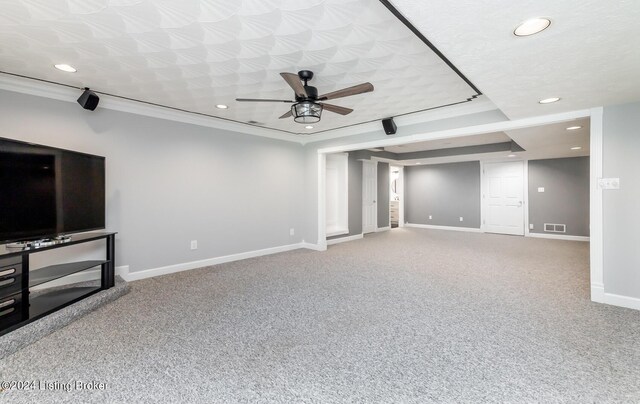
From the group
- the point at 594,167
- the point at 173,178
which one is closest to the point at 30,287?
the point at 173,178

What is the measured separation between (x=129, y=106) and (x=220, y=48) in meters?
2.35

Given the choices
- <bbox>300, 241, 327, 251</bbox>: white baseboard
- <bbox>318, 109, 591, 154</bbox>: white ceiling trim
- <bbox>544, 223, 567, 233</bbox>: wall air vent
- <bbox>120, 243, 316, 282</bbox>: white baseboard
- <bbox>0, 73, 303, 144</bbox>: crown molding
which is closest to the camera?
<bbox>0, 73, 303, 144</bbox>: crown molding

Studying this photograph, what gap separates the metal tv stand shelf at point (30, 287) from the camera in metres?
2.27

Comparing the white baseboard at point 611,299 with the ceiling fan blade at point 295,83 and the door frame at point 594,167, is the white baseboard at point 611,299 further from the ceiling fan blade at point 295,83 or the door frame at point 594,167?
the ceiling fan blade at point 295,83

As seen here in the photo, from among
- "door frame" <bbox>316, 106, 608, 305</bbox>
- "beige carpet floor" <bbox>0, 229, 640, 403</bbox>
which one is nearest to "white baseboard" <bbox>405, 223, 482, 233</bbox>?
"beige carpet floor" <bbox>0, 229, 640, 403</bbox>

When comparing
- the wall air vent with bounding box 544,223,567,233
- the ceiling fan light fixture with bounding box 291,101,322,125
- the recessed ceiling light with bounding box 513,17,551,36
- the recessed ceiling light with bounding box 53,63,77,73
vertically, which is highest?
the recessed ceiling light with bounding box 53,63,77,73

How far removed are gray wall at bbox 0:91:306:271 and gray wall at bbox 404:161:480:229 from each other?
5545 millimetres

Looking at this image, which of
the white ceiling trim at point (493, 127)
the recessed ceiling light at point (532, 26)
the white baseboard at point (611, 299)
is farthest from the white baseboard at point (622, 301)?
the recessed ceiling light at point (532, 26)

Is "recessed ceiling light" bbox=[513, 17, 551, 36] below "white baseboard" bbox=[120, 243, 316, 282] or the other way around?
the other way around

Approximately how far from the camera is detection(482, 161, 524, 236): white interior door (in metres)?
7.91

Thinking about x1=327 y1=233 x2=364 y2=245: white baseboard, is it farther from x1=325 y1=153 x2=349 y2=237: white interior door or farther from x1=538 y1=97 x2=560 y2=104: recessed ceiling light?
x1=538 y1=97 x2=560 y2=104: recessed ceiling light

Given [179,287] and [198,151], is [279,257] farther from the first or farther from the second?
[198,151]

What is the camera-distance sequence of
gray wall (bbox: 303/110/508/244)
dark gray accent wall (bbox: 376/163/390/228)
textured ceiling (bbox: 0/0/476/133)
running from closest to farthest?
textured ceiling (bbox: 0/0/476/133) < gray wall (bbox: 303/110/508/244) < dark gray accent wall (bbox: 376/163/390/228)

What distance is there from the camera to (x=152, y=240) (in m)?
4.19
